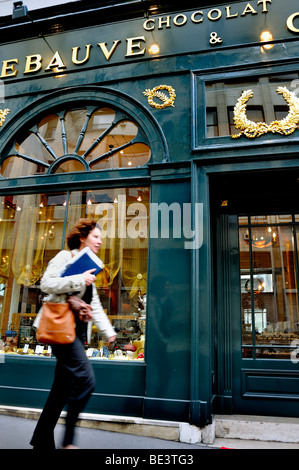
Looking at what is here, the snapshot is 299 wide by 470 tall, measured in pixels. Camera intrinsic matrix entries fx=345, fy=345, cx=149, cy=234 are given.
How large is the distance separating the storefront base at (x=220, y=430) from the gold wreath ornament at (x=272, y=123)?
11.9 feet

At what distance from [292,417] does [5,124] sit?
20.3 ft

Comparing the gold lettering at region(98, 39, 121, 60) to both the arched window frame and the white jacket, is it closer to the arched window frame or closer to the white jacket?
the arched window frame

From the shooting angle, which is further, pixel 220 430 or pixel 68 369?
pixel 220 430

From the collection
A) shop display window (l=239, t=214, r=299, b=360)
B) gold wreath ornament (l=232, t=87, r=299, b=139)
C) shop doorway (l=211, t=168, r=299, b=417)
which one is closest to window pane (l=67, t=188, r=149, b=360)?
shop doorway (l=211, t=168, r=299, b=417)

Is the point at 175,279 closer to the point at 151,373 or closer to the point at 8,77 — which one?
the point at 151,373

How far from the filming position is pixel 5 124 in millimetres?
5906

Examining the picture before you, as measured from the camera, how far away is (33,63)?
6000 mm

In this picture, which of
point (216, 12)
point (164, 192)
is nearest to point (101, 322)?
point (164, 192)

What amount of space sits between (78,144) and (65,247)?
1.70 meters

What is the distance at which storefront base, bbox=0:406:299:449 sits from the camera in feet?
12.7

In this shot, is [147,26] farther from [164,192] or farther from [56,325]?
[56,325]

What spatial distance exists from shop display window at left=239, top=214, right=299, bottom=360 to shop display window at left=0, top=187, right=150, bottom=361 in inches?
58.1

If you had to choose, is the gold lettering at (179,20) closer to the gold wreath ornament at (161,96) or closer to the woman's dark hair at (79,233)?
the gold wreath ornament at (161,96)

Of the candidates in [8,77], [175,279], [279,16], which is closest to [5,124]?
[8,77]
